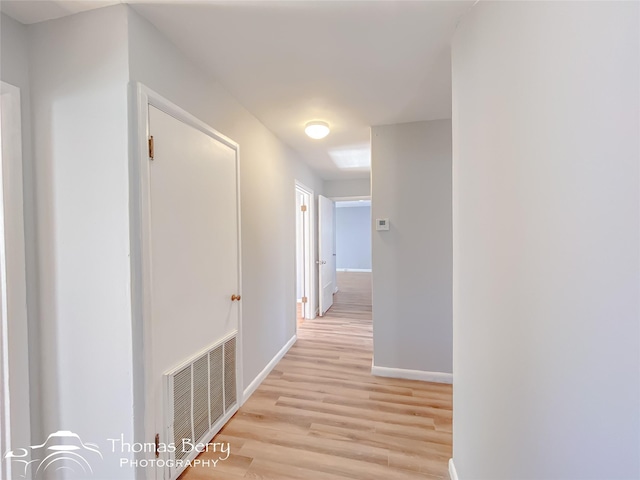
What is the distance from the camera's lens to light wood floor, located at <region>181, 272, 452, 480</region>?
152 centimetres

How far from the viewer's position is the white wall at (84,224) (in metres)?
1.18

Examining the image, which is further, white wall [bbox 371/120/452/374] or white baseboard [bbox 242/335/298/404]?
white wall [bbox 371/120/452/374]

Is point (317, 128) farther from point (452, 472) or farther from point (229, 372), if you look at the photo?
point (452, 472)

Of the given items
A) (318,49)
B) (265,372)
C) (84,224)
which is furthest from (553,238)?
(265,372)

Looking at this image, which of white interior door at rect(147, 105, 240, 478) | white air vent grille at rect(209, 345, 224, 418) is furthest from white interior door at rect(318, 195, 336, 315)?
white air vent grille at rect(209, 345, 224, 418)

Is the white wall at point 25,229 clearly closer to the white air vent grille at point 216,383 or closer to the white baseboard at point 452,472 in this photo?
the white air vent grille at point 216,383

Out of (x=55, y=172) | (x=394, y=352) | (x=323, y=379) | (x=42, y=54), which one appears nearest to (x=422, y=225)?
(x=394, y=352)

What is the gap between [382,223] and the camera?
2.52 m

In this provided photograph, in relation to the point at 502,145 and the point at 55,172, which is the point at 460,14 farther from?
the point at 55,172

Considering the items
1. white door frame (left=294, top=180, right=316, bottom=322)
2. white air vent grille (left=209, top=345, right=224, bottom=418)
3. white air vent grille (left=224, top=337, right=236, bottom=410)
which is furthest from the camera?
white door frame (left=294, top=180, right=316, bottom=322)

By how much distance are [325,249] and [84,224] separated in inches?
141

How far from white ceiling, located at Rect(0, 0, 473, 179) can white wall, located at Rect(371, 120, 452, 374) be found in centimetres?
27

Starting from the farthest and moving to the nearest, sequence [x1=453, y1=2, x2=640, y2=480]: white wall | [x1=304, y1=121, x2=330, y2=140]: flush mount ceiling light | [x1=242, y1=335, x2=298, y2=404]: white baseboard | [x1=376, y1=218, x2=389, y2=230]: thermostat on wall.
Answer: [x1=376, y1=218, x2=389, y2=230]: thermostat on wall
[x1=304, y1=121, x2=330, y2=140]: flush mount ceiling light
[x1=242, y1=335, x2=298, y2=404]: white baseboard
[x1=453, y1=2, x2=640, y2=480]: white wall

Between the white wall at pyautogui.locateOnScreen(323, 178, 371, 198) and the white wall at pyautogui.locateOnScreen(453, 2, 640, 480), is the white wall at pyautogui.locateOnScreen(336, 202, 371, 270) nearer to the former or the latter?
the white wall at pyautogui.locateOnScreen(323, 178, 371, 198)
